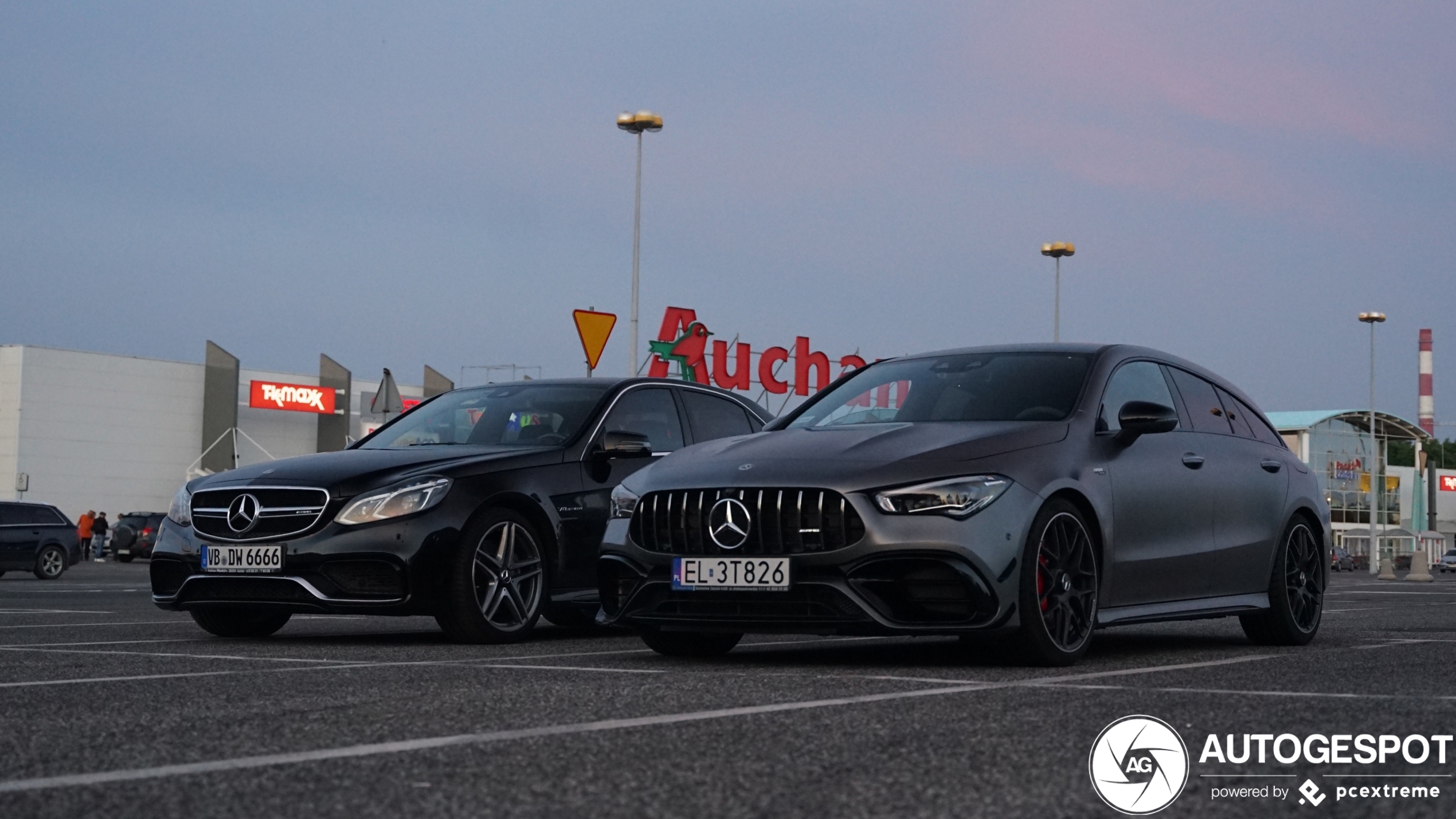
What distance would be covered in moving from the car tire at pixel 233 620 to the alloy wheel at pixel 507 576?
1231 mm

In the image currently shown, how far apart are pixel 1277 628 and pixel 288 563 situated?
5.19m

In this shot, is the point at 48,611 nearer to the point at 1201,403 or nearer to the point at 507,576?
the point at 507,576

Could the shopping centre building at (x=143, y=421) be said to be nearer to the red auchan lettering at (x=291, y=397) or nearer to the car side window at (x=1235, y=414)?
the red auchan lettering at (x=291, y=397)

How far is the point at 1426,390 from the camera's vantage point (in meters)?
115

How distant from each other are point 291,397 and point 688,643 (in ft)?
199

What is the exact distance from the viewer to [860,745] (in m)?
4.57

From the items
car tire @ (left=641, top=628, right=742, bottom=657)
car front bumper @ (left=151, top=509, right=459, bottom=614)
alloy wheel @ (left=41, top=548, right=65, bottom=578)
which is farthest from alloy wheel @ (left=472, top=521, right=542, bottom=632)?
alloy wheel @ (left=41, top=548, right=65, bottom=578)

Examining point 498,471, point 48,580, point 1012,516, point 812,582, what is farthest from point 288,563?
point 48,580

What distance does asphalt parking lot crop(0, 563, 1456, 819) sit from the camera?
12.3 ft

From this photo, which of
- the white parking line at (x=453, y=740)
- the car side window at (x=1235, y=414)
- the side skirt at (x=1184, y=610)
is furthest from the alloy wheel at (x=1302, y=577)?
the white parking line at (x=453, y=740)

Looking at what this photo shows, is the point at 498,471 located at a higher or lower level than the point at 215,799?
higher

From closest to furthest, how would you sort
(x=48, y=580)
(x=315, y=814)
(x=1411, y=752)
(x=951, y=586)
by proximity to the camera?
(x=315, y=814) → (x=1411, y=752) → (x=951, y=586) → (x=48, y=580)

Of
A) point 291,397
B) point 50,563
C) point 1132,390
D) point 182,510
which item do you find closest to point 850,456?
point 1132,390

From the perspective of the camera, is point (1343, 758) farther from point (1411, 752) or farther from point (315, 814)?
point (315, 814)
